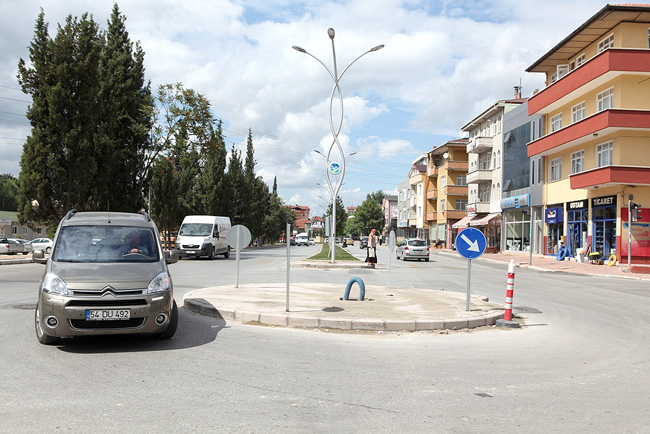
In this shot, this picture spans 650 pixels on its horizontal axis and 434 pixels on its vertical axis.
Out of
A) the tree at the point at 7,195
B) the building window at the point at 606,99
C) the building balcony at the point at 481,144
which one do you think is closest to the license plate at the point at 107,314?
the building window at the point at 606,99

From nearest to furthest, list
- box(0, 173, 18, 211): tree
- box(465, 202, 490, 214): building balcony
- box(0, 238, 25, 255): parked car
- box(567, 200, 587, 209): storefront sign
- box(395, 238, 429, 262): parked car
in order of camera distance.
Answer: box(567, 200, 587, 209): storefront sign, box(395, 238, 429, 262): parked car, box(0, 238, 25, 255): parked car, box(465, 202, 490, 214): building balcony, box(0, 173, 18, 211): tree

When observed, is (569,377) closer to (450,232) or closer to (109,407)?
(109,407)

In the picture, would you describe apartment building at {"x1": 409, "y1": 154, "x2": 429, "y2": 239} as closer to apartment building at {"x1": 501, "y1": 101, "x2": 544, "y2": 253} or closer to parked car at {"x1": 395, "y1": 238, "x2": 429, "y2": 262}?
apartment building at {"x1": 501, "y1": 101, "x2": 544, "y2": 253}

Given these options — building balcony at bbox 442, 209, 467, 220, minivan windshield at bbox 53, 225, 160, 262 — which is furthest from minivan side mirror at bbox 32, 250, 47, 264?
building balcony at bbox 442, 209, 467, 220

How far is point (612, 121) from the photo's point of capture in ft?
98.4

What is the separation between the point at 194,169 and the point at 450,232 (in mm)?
38309

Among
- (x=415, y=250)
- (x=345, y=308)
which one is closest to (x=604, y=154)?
(x=415, y=250)

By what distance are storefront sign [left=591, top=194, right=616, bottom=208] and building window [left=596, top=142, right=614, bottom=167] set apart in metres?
1.99

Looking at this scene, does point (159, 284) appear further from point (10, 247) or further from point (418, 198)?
point (418, 198)

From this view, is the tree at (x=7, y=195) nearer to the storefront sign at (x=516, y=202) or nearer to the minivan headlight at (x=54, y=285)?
the storefront sign at (x=516, y=202)

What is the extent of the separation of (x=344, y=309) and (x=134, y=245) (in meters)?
4.22

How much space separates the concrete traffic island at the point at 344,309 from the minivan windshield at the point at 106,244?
240 cm

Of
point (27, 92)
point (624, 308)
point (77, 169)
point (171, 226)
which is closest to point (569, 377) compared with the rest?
point (624, 308)

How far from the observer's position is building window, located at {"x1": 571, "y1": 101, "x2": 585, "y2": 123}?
3619 centimetres
